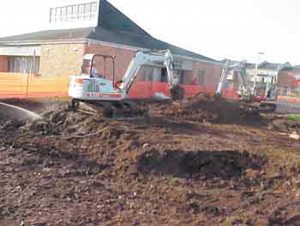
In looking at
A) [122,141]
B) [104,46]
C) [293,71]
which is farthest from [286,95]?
[122,141]

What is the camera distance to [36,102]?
721 inches

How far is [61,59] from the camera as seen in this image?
94.2 feet

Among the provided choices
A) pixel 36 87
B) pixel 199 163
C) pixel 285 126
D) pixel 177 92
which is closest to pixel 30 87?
pixel 36 87

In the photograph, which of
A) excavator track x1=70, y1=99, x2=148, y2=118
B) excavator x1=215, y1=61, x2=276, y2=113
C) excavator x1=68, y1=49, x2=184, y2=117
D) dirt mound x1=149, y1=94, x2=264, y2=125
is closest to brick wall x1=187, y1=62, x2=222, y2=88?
excavator x1=215, y1=61, x2=276, y2=113

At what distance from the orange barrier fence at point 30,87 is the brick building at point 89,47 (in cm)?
163

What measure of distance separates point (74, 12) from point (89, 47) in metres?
9.44

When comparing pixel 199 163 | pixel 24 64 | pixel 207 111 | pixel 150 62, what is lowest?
pixel 199 163

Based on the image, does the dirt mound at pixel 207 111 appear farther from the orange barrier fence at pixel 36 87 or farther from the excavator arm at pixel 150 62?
the orange barrier fence at pixel 36 87

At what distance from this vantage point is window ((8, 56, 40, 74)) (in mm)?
31891

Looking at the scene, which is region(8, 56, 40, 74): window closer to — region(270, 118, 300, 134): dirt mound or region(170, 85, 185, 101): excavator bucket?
region(170, 85, 185, 101): excavator bucket

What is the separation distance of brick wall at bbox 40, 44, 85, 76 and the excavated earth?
43.5ft

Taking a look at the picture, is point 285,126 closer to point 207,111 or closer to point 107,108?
point 207,111

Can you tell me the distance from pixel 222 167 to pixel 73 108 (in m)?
7.69

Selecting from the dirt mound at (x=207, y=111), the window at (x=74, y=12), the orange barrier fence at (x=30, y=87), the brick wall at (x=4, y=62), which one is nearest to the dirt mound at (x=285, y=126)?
the dirt mound at (x=207, y=111)
